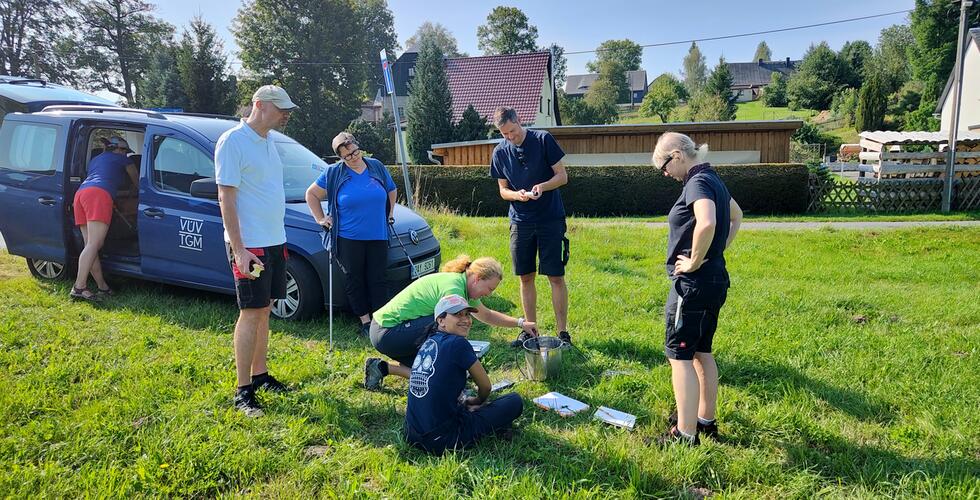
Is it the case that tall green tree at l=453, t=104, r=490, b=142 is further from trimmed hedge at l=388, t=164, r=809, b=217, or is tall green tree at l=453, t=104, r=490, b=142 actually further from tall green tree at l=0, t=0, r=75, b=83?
tall green tree at l=0, t=0, r=75, b=83

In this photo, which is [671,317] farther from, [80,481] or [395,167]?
[395,167]

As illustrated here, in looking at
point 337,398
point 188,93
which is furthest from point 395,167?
point 188,93

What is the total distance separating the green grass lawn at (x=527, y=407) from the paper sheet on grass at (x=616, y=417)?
0.07 metres

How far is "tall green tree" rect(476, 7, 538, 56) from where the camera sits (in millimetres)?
68062

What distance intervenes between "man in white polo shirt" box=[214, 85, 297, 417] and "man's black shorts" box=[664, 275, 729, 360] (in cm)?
246

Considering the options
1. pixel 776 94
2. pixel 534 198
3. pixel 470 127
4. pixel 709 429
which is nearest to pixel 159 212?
pixel 534 198

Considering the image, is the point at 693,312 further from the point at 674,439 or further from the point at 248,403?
the point at 248,403

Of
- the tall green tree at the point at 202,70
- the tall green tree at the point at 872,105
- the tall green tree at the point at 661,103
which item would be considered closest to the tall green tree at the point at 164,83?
the tall green tree at the point at 202,70

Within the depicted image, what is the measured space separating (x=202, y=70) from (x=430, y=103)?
1596 cm

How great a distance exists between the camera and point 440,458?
3.04m

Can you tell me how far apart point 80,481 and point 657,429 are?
3035 mm

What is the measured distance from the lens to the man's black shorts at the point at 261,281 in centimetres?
360

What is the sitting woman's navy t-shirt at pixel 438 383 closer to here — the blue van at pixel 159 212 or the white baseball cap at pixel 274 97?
the white baseball cap at pixel 274 97

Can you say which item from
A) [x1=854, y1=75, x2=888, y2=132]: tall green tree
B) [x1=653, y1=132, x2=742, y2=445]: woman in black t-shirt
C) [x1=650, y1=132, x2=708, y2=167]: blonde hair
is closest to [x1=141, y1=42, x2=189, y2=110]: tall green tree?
[x1=650, y1=132, x2=708, y2=167]: blonde hair
